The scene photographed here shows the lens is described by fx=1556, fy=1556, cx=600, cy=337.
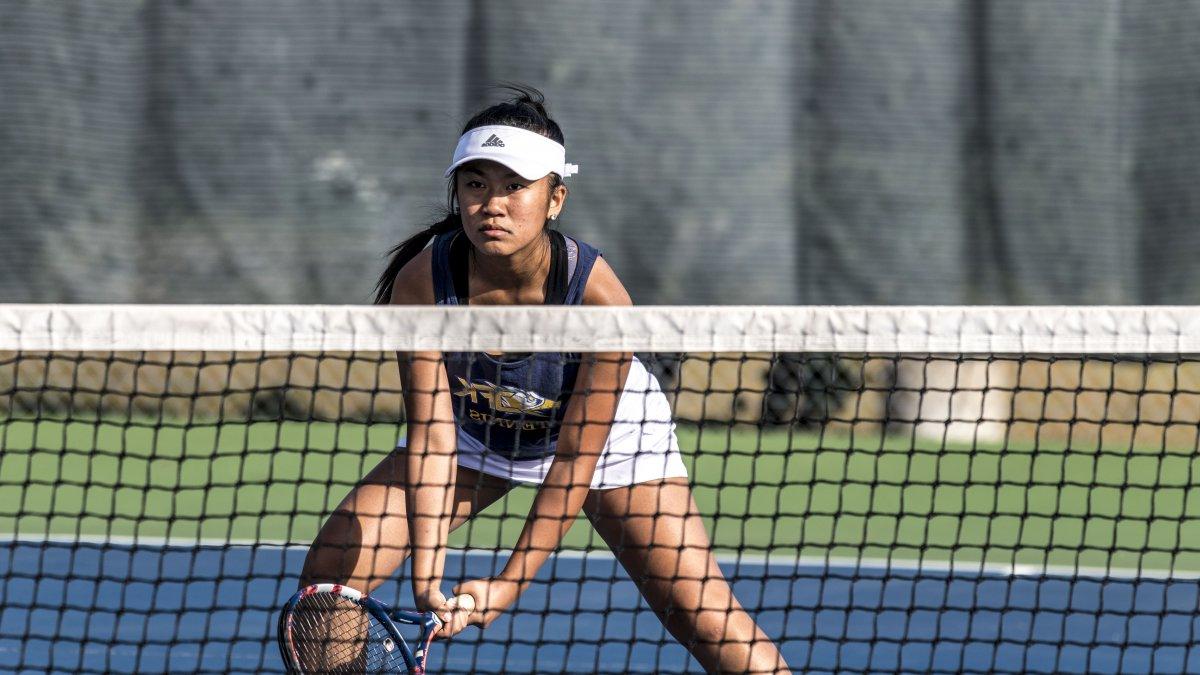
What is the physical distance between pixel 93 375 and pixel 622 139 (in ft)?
8.90

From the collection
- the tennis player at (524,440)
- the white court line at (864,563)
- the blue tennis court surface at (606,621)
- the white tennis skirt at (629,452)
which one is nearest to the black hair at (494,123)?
the tennis player at (524,440)

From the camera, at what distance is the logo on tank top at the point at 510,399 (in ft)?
10.2

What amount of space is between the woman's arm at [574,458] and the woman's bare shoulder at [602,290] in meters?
0.13

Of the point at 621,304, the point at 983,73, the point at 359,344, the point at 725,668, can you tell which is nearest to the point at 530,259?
the point at 621,304

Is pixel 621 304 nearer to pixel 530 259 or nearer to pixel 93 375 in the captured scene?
pixel 530 259

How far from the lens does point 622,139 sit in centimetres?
739

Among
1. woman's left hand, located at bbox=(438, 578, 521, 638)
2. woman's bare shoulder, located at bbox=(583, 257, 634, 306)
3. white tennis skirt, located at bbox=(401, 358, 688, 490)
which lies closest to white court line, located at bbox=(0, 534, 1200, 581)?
white tennis skirt, located at bbox=(401, 358, 688, 490)

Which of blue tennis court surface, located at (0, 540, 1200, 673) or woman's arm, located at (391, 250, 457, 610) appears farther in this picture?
blue tennis court surface, located at (0, 540, 1200, 673)

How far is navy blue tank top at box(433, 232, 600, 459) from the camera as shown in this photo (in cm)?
309

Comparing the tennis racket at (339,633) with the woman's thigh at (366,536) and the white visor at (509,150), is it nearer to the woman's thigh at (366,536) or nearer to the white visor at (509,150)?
the woman's thigh at (366,536)

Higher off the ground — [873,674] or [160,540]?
[873,674]

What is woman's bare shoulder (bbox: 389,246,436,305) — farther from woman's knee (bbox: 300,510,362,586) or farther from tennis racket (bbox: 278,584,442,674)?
tennis racket (bbox: 278,584,442,674)

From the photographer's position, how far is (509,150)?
2.93 metres

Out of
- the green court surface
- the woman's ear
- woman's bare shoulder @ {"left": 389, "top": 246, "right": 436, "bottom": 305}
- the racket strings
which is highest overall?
the woman's ear
